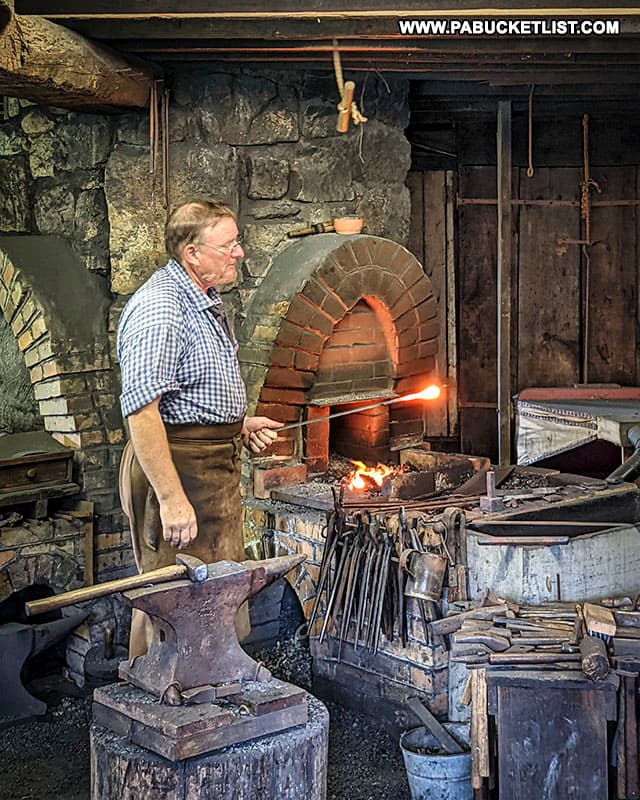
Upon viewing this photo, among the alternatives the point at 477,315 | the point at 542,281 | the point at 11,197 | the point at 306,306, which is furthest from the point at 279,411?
the point at 542,281

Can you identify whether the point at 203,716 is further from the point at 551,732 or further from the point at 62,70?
the point at 62,70

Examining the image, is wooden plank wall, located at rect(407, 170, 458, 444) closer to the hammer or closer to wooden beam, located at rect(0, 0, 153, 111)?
wooden beam, located at rect(0, 0, 153, 111)

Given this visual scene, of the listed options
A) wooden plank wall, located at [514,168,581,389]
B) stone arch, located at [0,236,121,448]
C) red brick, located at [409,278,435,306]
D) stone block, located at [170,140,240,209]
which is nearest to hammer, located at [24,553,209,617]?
stone arch, located at [0,236,121,448]

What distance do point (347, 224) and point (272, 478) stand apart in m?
1.33

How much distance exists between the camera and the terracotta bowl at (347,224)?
6.12 m

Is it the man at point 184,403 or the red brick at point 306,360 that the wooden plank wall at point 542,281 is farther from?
the man at point 184,403

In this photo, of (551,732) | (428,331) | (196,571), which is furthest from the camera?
(428,331)

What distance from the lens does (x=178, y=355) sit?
380cm

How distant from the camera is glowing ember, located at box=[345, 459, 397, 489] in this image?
19.5 feet

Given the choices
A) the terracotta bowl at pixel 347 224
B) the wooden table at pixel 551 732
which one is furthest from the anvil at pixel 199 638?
the terracotta bowl at pixel 347 224

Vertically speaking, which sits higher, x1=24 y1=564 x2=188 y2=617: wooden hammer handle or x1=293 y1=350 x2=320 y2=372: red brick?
x1=293 y1=350 x2=320 y2=372: red brick

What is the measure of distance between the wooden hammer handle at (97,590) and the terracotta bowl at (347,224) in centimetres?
326

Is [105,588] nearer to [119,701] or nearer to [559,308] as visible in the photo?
[119,701]

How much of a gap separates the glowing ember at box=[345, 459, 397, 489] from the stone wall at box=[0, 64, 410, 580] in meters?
1.01
